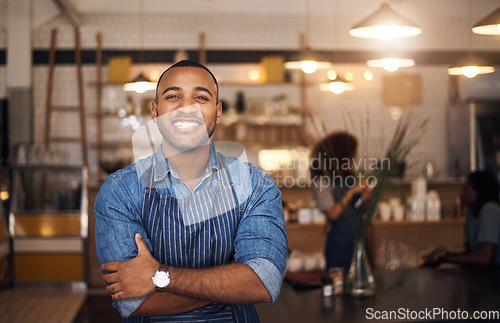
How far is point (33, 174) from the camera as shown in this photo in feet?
20.5

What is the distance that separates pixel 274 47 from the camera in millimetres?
7664

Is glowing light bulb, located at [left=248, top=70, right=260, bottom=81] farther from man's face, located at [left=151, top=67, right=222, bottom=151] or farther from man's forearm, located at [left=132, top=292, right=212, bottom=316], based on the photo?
man's forearm, located at [left=132, top=292, right=212, bottom=316]

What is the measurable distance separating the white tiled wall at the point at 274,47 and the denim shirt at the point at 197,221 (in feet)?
19.1

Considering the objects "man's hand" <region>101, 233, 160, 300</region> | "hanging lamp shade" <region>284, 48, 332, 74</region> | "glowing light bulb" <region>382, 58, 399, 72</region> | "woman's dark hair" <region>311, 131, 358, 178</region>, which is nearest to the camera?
"man's hand" <region>101, 233, 160, 300</region>

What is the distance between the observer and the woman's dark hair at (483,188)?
11.9 ft

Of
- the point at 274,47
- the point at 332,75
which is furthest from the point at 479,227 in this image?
the point at 274,47

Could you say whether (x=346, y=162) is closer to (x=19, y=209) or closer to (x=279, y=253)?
(x=279, y=253)

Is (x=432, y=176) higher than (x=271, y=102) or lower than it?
lower

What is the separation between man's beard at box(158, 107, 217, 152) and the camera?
1.54m

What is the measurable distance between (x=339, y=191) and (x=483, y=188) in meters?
0.93

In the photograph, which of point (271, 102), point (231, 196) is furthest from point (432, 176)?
point (231, 196)

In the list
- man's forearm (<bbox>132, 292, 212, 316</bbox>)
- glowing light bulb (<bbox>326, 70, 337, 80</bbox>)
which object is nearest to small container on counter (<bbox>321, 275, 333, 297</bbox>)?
man's forearm (<bbox>132, 292, 212, 316</bbox>)

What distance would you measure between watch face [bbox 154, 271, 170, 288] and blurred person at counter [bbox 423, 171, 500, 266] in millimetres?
2373

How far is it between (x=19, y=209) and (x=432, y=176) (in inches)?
199
